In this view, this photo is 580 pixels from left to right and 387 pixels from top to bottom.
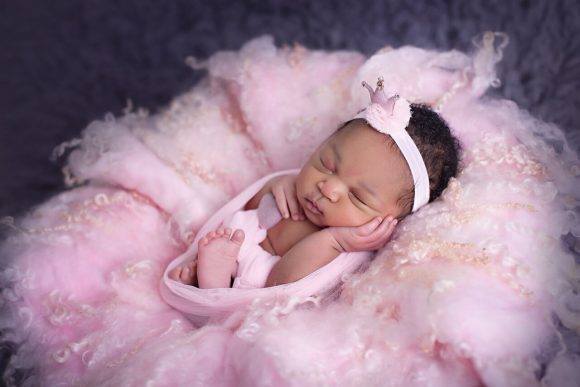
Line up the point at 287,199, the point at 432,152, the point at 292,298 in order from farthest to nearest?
1. the point at 287,199
2. the point at 432,152
3. the point at 292,298

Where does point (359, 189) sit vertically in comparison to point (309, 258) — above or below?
above

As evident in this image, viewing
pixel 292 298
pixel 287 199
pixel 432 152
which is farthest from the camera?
pixel 287 199

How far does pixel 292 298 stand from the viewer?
102 centimetres

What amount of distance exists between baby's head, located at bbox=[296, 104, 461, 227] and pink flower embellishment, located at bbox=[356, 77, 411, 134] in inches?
0.6

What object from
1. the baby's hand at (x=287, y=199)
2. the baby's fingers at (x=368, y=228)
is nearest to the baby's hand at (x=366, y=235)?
the baby's fingers at (x=368, y=228)

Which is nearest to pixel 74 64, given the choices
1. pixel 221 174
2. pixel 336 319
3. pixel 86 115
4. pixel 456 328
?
pixel 86 115

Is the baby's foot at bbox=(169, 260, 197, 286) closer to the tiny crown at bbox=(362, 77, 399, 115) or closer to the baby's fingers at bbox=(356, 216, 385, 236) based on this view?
the baby's fingers at bbox=(356, 216, 385, 236)

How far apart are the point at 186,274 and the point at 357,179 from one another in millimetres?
→ 367

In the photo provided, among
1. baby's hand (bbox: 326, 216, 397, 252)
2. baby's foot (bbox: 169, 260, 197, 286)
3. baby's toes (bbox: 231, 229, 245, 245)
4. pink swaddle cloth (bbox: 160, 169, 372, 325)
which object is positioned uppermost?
baby's toes (bbox: 231, 229, 245, 245)

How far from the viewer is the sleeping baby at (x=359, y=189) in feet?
3.64

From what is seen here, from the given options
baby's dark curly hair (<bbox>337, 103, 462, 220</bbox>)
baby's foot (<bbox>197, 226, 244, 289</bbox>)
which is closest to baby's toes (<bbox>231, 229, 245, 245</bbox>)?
baby's foot (<bbox>197, 226, 244, 289</bbox>)

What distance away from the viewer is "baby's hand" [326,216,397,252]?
1101mm

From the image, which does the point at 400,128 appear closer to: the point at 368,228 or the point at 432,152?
the point at 432,152

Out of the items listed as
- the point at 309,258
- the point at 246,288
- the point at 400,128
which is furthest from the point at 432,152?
the point at 246,288
